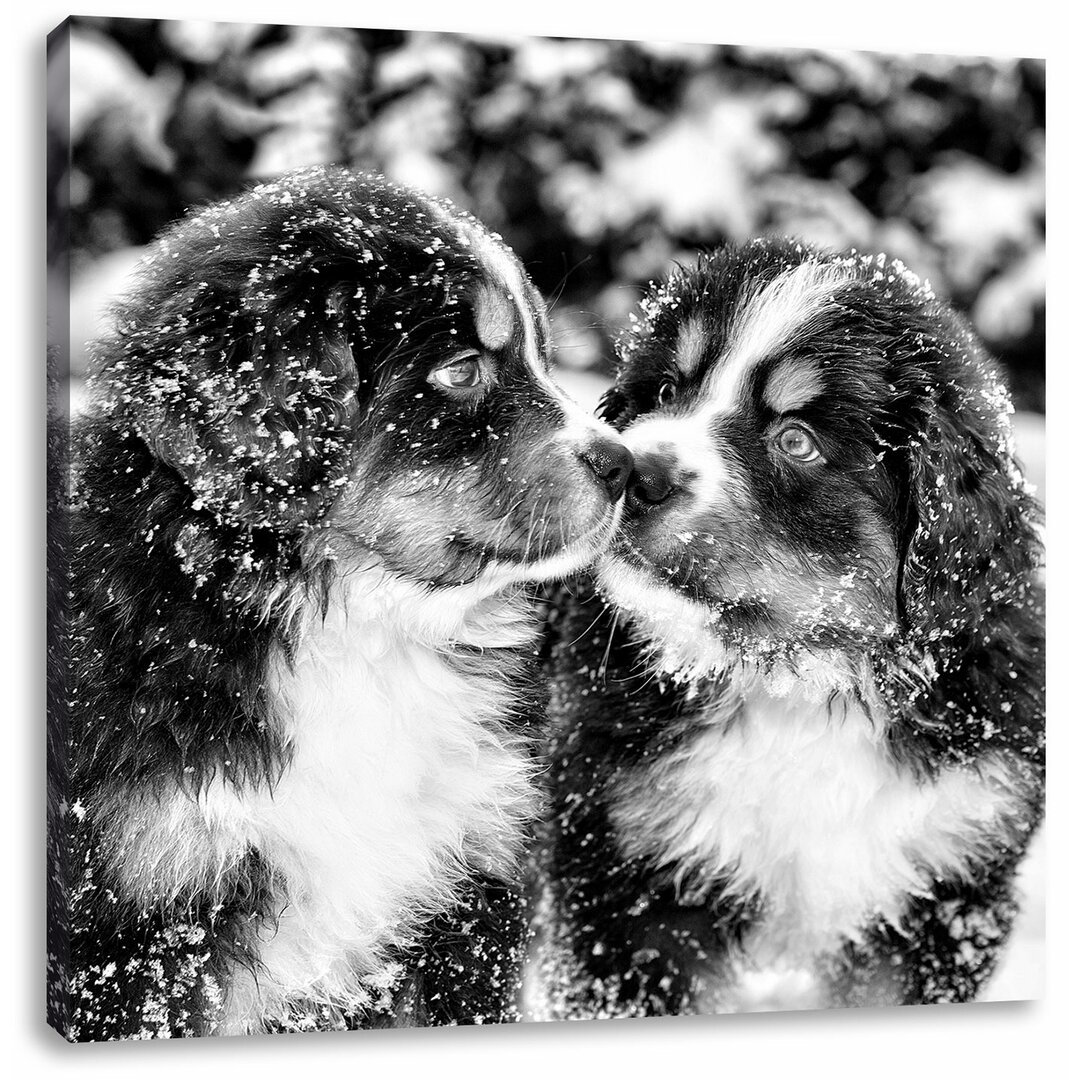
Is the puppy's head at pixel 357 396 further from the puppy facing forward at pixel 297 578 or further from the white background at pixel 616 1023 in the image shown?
the white background at pixel 616 1023

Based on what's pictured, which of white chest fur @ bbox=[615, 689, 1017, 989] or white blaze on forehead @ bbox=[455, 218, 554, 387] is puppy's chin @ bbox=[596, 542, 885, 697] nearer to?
white chest fur @ bbox=[615, 689, 1017, 989]

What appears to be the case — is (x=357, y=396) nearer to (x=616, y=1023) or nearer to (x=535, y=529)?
(x=535, y=529)

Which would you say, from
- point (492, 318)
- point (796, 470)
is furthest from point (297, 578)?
point (796, 470)

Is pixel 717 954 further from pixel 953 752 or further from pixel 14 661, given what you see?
pixel 14 661

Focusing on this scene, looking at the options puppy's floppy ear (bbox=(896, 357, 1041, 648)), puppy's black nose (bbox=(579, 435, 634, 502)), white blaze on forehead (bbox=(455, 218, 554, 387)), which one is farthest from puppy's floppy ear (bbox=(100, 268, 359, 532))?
puppy's floppy ear (bbox=(896, 357, 1041, 648))

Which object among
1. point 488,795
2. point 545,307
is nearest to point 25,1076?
point 488,795

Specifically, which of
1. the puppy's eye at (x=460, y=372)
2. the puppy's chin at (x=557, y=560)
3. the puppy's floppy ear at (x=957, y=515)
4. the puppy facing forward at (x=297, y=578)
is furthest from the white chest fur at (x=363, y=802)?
the puppy's floppy ear at (x=957, y=515)
